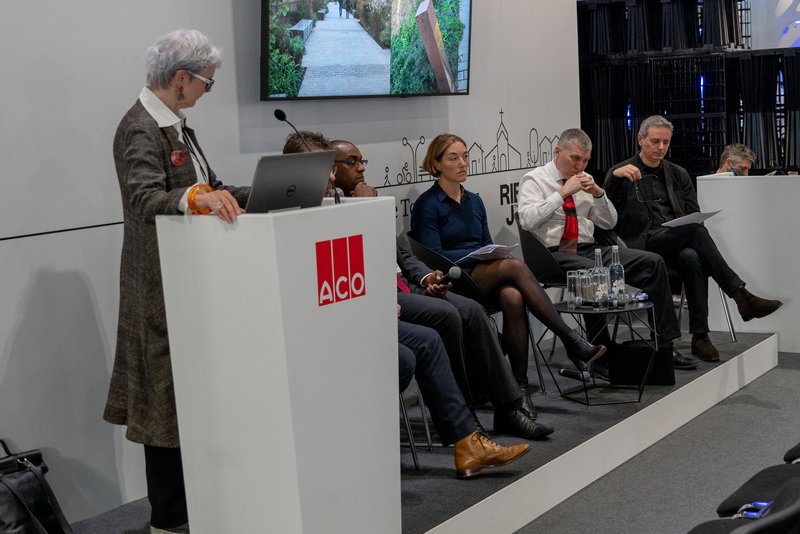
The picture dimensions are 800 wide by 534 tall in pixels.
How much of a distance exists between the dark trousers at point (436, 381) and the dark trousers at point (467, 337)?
0.31 m

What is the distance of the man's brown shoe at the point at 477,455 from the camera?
401 cm

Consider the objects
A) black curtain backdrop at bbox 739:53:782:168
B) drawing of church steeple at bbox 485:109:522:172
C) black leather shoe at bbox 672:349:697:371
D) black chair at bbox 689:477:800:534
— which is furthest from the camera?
black curtain backdrop at bbox 739:53:782:168

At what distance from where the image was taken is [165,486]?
3.34m

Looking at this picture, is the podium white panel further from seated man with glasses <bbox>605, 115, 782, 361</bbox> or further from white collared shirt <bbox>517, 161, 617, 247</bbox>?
white collared shirt <bbox>517, 161, 617, 247</bbox>

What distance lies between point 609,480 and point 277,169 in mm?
2436

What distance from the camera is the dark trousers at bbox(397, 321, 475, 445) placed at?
156 inches

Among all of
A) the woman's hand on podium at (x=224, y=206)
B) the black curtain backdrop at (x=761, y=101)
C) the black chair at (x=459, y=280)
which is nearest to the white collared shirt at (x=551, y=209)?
the black chair at (x=459, y=280)

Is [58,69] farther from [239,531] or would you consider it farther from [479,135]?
[479,135]

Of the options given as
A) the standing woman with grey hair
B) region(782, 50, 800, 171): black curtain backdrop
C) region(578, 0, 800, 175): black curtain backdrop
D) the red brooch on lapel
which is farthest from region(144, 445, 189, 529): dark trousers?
region(782, 50, 800, 171): black curtain backdrop

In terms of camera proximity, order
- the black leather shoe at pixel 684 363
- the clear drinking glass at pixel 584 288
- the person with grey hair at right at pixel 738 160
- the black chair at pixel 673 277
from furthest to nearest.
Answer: the person with grey hair at right at pixel 738 160 < the black chair at pixel 673 277 < the black leather shoe at pixel 684 363 < the clear drinking glass at pixel 584 288

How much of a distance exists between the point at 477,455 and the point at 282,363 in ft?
4.92

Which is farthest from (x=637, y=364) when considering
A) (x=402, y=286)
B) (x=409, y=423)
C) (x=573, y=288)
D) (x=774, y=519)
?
(x=774, y=519)

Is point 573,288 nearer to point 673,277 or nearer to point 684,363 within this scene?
point 684,363

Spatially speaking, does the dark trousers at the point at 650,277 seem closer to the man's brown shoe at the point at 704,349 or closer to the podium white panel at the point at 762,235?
the man's brown shoe at the point at 704,349
